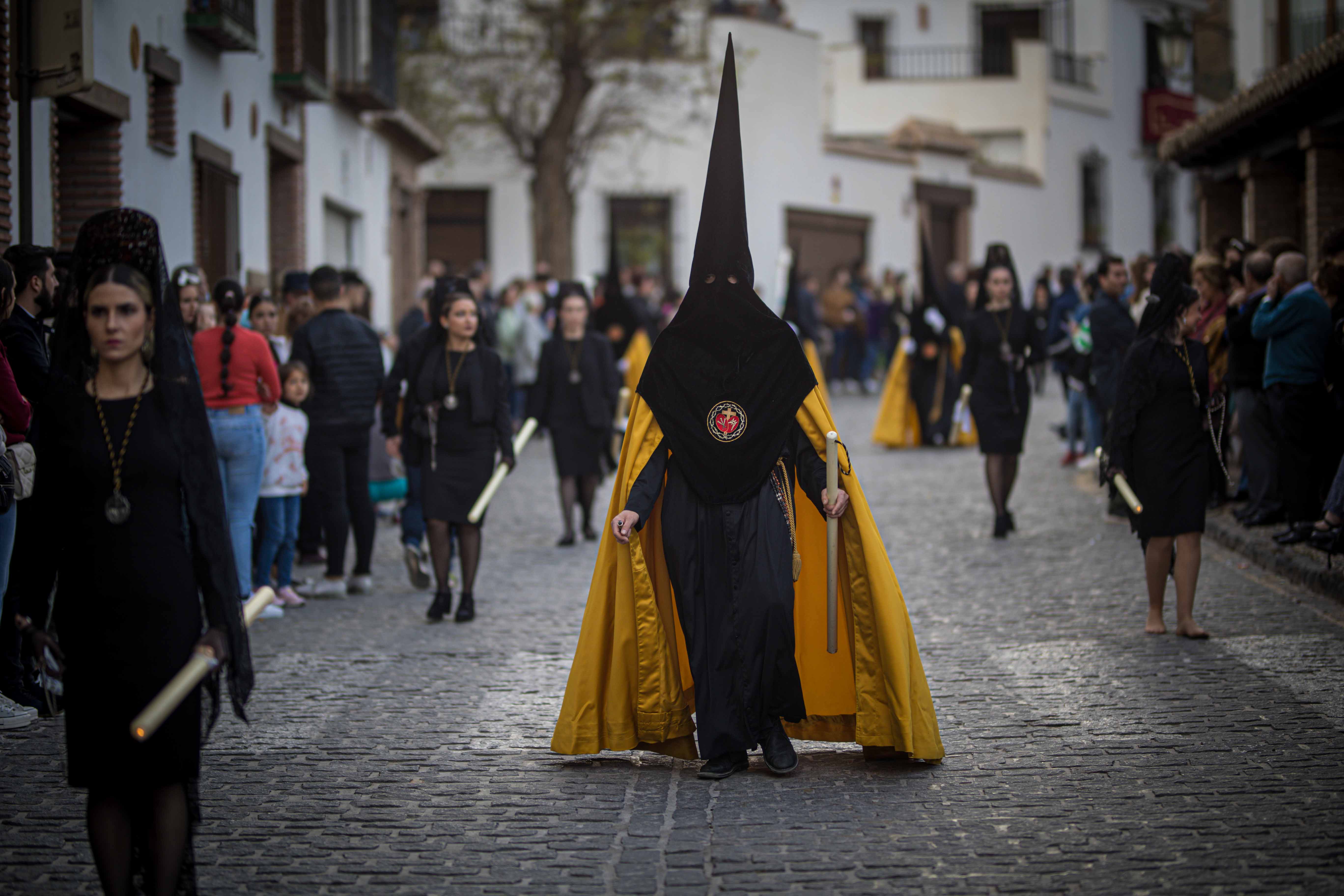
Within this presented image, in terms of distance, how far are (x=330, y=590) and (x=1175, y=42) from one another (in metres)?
23.5

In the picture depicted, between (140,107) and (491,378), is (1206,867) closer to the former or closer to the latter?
(491,378)

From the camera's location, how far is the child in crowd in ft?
30.8

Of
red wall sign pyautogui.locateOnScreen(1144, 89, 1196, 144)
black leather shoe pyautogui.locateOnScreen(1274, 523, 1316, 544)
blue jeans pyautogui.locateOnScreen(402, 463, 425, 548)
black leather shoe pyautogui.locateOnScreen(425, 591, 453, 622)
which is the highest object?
red wall sign pyautogui.locateOnScreen(1144, 89, 1196, 144)

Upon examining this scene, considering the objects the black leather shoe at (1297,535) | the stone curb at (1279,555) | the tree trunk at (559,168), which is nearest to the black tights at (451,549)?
the stone curb at (1279,555)

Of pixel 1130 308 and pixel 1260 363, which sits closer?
pixel 1260 363

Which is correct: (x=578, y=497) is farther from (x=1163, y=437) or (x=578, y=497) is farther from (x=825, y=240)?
(x=825, y=240)

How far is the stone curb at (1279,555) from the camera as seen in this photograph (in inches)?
352

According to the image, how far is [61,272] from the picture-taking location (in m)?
7.54

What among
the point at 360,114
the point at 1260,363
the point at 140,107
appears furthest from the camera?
the point at 360,114

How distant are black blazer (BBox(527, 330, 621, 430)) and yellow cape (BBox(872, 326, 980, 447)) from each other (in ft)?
26.4

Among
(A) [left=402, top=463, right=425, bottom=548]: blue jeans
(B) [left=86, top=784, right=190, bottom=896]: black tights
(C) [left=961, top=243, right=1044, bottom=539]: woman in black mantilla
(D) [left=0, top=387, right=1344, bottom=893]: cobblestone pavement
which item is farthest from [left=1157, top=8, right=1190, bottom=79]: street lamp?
(B) [left=86, top=784, right=190, bottom=896]: black tights

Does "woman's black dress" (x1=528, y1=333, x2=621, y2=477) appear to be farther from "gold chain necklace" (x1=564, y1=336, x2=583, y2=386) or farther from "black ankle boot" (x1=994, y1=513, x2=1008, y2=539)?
"black ankle boot" (x1=994, y1=513, x2=1008, y2=539)

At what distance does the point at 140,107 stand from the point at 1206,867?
10918 mm

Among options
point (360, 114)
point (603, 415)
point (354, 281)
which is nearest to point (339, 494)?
point (603, 415)
